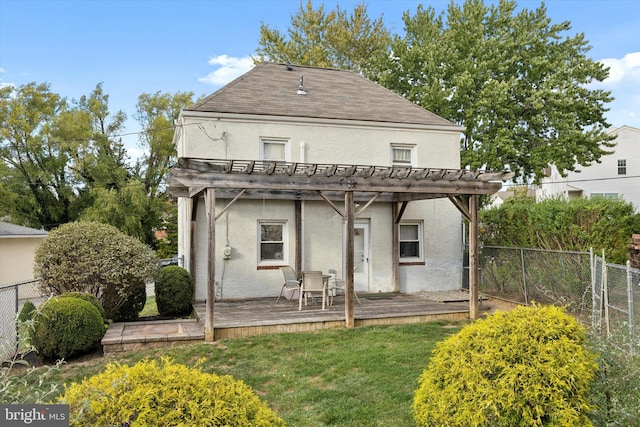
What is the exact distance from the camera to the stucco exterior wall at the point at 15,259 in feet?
68.4

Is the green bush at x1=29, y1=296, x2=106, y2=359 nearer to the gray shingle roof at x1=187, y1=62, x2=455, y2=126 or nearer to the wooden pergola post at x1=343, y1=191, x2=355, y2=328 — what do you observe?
the wooden pergola post at x1=343, y1=191, x2=355, y2=328

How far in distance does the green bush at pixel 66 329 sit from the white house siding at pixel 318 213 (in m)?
4.09

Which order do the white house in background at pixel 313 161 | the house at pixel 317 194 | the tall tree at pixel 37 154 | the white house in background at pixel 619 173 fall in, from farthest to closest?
the tall tree at pixel 37 154 → the white house in background at pixel 619 173 → the white house in background at pixel 313 161 → the house at pixel 317 194

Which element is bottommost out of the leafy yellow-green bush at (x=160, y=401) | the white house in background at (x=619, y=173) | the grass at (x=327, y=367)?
the grass at (x=327, y=367)

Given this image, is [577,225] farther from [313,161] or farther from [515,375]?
[515,375]

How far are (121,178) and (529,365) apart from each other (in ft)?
104

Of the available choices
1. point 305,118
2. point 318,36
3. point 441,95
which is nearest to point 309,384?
point 305,118

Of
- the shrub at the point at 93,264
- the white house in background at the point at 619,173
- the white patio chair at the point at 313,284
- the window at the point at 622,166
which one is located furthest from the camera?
→ the window at the point at 622,166

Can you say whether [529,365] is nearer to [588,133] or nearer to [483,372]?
[483,372]

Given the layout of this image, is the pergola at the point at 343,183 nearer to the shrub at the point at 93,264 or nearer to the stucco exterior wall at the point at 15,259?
the shrub at the point at 93,264

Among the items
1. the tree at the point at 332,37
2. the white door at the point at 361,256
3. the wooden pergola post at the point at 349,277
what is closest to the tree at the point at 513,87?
the tree at the point at 332,37

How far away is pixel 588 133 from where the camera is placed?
61.9ft

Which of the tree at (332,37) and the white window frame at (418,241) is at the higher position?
the tree at (332,37)

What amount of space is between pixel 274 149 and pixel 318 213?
7.17 feet
